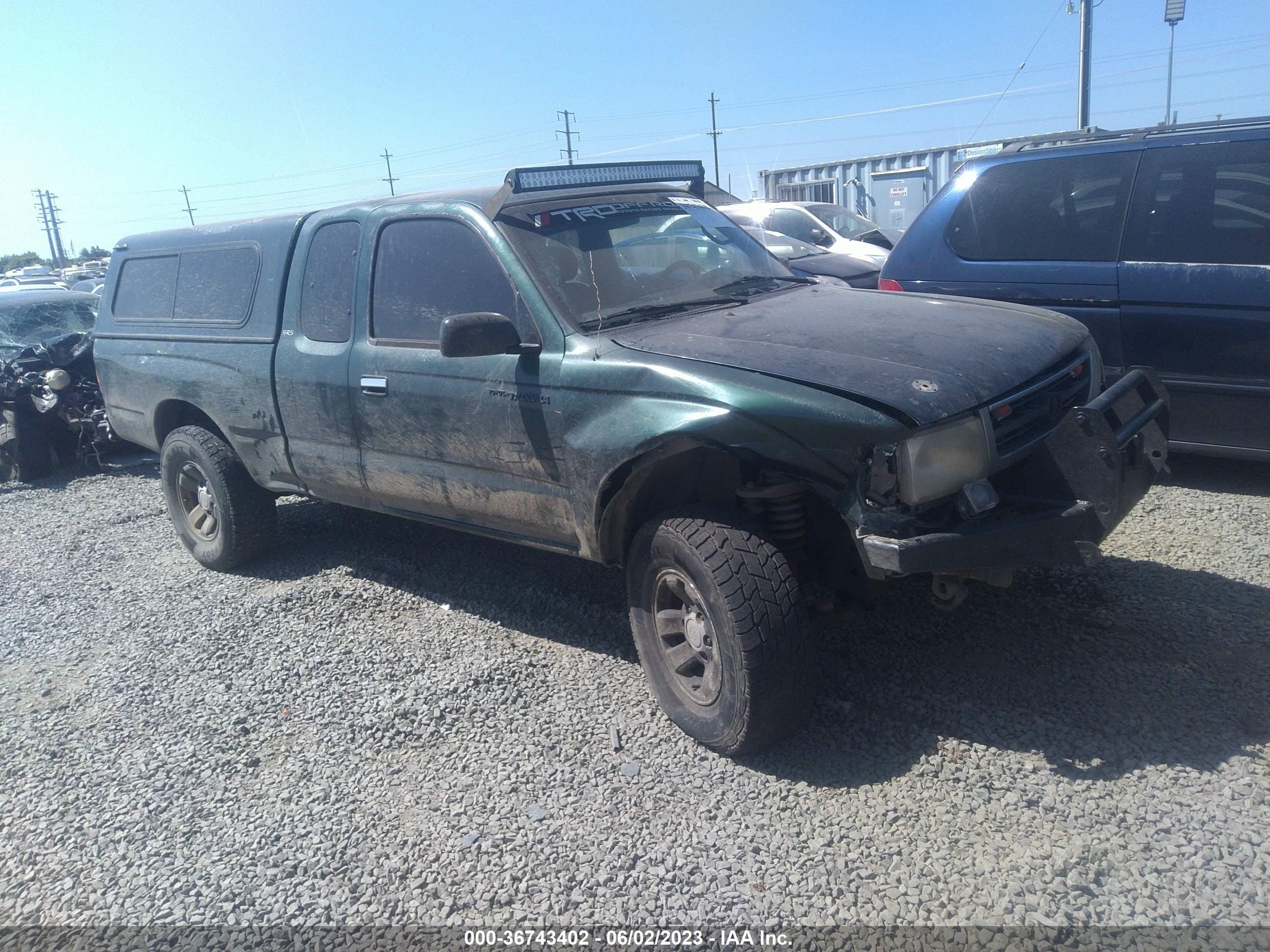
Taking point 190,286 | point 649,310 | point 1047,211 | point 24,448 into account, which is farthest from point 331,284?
point 24,448

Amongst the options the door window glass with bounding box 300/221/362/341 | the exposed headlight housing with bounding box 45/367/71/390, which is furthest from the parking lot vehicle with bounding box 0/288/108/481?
the door window glass with bounding box 300/221/362/341

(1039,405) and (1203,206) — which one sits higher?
(1203,206)

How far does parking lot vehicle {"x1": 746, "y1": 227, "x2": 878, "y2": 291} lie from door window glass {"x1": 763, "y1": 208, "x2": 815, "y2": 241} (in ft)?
8.55

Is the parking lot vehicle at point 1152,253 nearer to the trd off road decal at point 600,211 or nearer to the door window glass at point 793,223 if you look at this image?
the trd off road decal at point 600,211

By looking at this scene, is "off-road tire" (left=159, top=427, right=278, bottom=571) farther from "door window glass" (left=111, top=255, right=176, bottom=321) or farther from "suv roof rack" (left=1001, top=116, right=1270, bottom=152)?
"suv roof rack" (left=1001, top=116, right=1270, bottom=152)

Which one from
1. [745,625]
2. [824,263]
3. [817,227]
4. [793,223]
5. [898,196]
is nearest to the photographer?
[745,625]

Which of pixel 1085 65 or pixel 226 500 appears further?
pixel 1085 65

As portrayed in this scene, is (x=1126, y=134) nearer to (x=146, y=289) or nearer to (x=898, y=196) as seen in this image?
(x=146, y=289)

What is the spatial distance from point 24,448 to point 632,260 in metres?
7.21

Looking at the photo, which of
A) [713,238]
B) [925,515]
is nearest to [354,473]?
[713,238]

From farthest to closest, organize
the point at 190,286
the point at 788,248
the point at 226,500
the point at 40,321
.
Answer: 1. the point at 788,248
2. the point at 40,321
3. the point at 190,286
4. the point at 226,500

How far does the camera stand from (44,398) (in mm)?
8367

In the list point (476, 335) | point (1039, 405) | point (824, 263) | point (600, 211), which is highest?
point (600, 211)

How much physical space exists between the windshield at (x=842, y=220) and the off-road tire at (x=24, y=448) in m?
11.5
